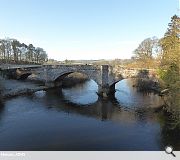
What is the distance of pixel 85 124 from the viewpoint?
12.5 m

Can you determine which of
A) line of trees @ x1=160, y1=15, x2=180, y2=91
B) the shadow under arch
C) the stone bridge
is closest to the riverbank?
the stone bridge

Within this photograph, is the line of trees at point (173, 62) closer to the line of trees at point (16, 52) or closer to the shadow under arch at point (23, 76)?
the shadow under arch at point (23, 76)

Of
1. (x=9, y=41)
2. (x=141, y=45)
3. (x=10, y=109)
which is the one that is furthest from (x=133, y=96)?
(x=9, y=41)

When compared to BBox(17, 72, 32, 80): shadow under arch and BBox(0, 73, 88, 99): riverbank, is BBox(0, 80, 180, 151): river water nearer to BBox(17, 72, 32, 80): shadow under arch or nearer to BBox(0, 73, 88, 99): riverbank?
BBox(0, 73, 88, 99): riverbank

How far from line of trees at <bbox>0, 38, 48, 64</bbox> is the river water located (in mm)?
20684

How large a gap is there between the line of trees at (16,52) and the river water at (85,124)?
20684 mm

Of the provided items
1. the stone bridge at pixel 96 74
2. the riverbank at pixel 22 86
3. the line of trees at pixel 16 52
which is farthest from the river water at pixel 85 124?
the line of trees at pixel 16 52

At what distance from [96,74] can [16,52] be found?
21685 millimetres

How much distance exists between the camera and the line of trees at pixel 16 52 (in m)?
37.6

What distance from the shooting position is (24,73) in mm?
29031

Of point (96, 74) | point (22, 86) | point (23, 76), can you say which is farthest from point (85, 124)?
point (23, 76)

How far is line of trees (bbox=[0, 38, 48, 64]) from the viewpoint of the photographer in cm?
3756

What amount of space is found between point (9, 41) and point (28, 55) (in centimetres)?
564
